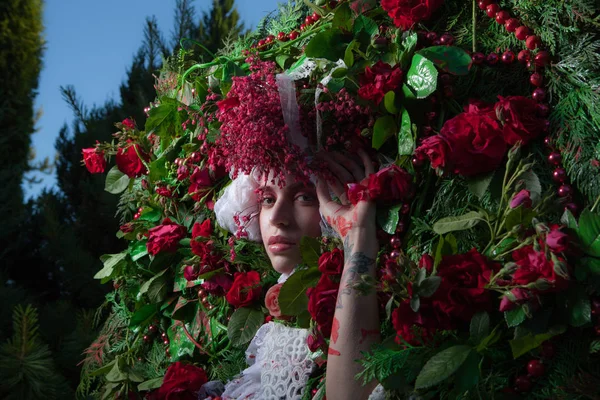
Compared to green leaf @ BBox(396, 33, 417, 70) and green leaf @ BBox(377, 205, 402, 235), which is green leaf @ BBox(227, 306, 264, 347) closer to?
green leaf @ BBox(377, 205, 402, 235)

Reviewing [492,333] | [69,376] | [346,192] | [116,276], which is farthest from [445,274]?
[69,376]

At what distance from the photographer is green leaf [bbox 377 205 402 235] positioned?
1.43m

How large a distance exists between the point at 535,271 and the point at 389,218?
1.19 feet

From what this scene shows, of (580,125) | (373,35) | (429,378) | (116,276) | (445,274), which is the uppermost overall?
(373,35)

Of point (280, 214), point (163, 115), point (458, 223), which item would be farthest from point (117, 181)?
point (458, 223)

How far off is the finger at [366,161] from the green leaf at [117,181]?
0.99 metres

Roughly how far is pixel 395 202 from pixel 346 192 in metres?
0.12

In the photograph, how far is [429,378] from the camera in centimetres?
118

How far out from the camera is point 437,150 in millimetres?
1316

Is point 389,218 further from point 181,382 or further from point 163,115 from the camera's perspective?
point 163,115

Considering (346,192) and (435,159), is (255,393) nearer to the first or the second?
(346,192)

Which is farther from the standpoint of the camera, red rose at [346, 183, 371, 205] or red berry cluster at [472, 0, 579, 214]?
red rose at [346, 183, 371, 205]

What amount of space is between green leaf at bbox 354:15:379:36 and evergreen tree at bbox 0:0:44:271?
2933 millimetres

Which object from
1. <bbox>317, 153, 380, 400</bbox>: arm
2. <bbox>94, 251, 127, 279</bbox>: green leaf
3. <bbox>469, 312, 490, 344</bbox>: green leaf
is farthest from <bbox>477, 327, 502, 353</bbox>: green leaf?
<bbox>94, 251, 127, 279</bbox>: green leaf
